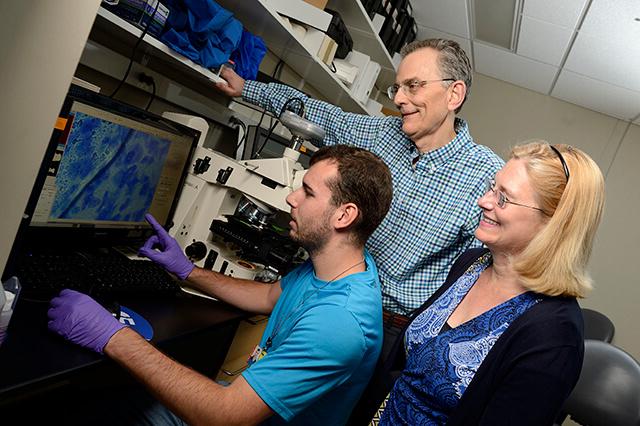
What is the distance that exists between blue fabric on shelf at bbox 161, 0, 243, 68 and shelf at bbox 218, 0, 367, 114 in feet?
0.45

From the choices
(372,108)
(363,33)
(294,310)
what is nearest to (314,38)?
(363,33)

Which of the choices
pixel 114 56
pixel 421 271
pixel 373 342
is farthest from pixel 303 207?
pixel 114 56

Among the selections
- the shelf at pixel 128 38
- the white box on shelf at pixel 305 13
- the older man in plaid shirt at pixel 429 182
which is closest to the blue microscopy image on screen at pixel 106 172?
the shelf at pixel 128 38

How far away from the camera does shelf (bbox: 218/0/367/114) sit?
1.78 meters

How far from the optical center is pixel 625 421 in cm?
192

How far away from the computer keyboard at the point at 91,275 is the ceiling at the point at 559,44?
95.9 inches

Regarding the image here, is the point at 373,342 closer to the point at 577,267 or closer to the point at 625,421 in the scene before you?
the point at 577,267

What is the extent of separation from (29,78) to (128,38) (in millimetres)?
909

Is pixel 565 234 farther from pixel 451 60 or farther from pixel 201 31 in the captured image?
pixel 201 31

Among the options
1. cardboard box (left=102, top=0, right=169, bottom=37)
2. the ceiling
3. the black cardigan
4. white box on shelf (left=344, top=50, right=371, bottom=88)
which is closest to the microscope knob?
cardboard box (left=102, top=0, right=169, bottom=37)

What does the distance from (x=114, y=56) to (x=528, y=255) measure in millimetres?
1435

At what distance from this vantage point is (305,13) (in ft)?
6.88

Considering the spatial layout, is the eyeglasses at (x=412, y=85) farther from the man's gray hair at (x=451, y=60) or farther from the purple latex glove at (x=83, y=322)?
the purple latex glove at (x=83, y=322)

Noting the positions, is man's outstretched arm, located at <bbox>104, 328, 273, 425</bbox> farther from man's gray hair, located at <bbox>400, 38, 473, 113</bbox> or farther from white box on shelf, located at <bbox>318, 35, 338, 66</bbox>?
white box on shelf, located at <bbox>318, 35, 338, 66</bbox>
